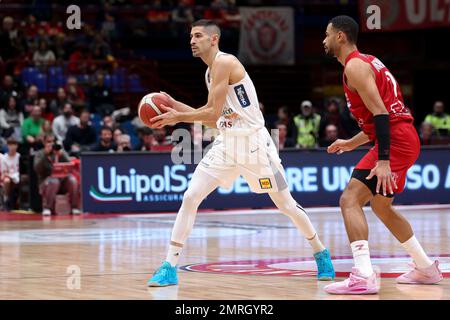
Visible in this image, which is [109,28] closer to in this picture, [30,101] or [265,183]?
[30,101]

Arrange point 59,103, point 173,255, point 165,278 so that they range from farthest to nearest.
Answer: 1. point 59,103
2. point 173,255
3. point 165,278

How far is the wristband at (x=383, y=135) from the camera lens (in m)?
7.83

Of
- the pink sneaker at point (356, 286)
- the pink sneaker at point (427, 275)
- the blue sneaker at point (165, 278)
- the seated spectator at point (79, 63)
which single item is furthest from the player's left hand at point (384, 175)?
the seated spectator at point (79, 63)

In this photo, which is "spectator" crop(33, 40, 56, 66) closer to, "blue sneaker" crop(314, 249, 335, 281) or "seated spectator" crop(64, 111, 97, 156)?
"seated spectator" crop(64, 111, 97, 156)

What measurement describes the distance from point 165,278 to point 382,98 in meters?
2.21

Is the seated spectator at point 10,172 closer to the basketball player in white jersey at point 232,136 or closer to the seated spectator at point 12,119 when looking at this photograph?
the seated spectator at point 12,119

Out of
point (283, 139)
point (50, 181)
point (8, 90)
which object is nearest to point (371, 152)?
point (50, 181)

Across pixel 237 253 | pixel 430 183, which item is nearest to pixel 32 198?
pixel 430 183

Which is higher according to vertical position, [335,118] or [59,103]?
[59,103]

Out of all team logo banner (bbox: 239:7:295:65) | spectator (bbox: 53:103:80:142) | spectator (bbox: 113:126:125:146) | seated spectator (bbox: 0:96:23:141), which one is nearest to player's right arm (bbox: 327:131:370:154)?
spectator (bbox: 113:126:125:146)

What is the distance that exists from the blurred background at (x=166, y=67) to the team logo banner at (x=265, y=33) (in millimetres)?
26

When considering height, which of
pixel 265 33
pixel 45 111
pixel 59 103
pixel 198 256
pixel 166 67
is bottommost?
pixel 198 256

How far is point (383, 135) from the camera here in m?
7.84

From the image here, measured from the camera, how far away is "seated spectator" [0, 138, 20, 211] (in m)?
19.7
